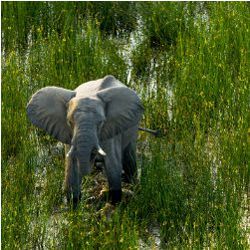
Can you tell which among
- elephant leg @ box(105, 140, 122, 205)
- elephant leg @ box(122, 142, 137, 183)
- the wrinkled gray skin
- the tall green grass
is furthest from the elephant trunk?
elephant leg @ box(122, 142, 137, 183)

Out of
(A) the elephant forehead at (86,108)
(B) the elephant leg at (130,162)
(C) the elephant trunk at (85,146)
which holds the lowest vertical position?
(B) the elephant leg at (130,162)

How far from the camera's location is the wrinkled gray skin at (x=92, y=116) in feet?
16.9

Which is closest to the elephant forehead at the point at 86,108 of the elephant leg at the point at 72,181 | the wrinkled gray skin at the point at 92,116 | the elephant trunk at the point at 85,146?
the wrinkled gray skin at the point at 92,116

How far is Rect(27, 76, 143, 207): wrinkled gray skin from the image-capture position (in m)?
5.15

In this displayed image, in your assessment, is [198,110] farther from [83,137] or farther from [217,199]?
[83,137]

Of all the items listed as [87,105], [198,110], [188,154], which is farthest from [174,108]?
[87,105]

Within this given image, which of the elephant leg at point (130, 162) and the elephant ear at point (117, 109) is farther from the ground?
the elephant ear at point (117, 109)

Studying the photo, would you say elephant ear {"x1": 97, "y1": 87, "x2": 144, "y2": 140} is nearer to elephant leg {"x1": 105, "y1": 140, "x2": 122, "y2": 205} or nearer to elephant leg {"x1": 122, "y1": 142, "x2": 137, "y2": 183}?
elephant leg {"x1": 105, "y1": 140, "x2": 122, "y2": 205}

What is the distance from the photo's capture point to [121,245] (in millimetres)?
4828

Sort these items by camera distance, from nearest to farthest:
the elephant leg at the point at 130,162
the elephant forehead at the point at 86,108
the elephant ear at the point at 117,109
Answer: the elephant forehead at the point at 86,108 → the elephant ear at the point at 117,109 → the elephant leg at the point at 130,162

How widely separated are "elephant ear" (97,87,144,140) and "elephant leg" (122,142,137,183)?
45cm

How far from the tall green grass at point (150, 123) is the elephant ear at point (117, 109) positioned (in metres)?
0.38

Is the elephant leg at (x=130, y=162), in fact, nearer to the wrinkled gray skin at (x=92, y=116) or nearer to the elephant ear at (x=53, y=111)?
the wrinkled gray skin at (x=92, y=116)

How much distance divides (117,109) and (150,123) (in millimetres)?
1200
